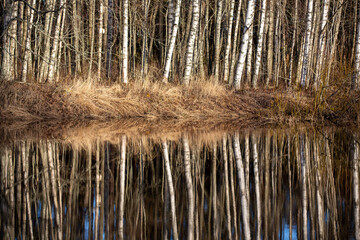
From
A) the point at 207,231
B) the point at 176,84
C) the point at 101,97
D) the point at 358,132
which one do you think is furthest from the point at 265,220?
the point at 176,84

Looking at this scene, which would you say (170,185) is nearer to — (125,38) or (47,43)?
(125,38)

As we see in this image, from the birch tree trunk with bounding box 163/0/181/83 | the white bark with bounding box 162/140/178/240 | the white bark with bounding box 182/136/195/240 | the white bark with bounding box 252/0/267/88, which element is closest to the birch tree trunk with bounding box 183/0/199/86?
the birch tree trunk with bounding box 163/0/181/83

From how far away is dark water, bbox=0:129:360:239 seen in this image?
161 inches

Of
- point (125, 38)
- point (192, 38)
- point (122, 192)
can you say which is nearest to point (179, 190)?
point (122, 192)

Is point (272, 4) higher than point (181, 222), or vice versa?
point (272, 4)

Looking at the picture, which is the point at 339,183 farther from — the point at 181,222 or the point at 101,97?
the point at 101,97

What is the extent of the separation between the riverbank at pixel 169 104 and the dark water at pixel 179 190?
4247 millimetres

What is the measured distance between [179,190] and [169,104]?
28.0 feet

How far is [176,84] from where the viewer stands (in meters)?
15.5

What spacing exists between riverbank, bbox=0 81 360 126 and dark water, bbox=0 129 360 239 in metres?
4.25

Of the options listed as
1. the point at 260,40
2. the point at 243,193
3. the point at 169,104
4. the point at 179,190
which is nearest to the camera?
the point at 243,193

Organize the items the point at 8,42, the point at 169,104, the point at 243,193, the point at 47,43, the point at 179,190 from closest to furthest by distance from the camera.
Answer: the point at 243,193, the point at 179,190, the point at 169,104, the point at 8,42, the point at 47,43

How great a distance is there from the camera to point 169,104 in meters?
13.8

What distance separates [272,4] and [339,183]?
15.4 m
